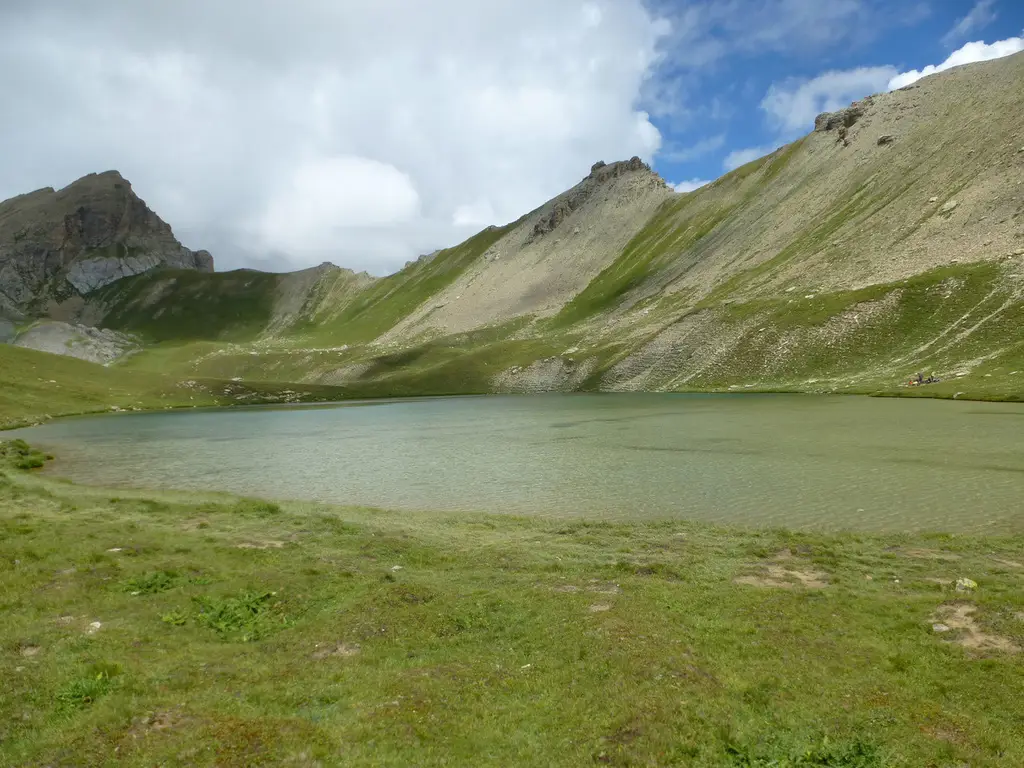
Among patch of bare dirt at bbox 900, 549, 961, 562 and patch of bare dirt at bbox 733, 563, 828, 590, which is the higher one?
patch of bare dirt at bbox 900, 549, 961, 562

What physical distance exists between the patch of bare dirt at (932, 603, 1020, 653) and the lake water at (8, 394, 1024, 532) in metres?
11.2

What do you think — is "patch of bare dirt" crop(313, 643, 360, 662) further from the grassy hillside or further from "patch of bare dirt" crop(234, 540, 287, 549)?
the grassy hillside

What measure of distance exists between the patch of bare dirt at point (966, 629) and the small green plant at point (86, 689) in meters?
18.3

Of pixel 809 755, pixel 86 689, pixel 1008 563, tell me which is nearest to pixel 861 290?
pixel 1008 563

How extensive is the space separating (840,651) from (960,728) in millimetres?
3205

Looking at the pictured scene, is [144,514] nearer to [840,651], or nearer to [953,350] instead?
[840,651]

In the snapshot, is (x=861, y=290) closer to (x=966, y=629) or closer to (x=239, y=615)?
(x=966, y=629)

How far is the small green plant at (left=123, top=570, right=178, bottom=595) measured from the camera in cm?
1828

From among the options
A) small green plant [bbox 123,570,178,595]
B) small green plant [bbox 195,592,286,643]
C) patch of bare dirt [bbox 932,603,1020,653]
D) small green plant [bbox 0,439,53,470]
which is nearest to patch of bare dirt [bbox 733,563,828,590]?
patch of bare dirt [bbox 932,603,1020,653]

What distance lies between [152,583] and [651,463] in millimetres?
33382

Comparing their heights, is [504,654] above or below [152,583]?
below

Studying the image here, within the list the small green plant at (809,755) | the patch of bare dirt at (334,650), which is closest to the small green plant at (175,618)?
the patch of bare dirt at (334,650)

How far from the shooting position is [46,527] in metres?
25.5

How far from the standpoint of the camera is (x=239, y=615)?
16.6 metres
